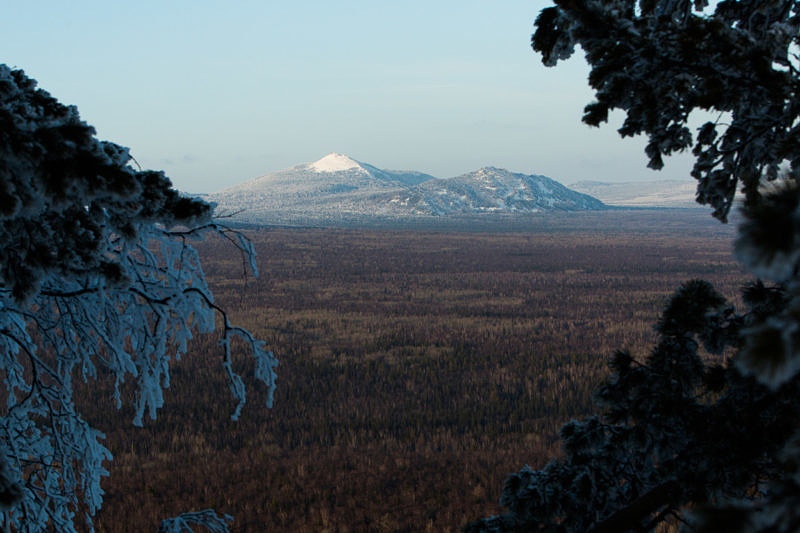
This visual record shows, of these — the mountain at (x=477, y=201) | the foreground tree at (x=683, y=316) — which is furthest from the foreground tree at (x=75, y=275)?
the mountain at (x=477, y=201)

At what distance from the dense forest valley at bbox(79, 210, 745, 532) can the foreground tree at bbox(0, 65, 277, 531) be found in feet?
1.56

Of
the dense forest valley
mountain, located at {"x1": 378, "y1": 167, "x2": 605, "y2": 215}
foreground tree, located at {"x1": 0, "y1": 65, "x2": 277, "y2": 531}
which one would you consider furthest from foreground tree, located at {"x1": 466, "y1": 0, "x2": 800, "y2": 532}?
mountain, located at {"x1": 378, "y1": 167, "x2": 605, "y2": 215}

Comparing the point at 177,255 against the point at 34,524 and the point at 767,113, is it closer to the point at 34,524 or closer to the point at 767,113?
the point at 34,524

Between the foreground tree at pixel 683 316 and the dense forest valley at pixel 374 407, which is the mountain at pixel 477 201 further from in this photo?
the foreground tree at pixel 683 316

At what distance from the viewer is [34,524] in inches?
117

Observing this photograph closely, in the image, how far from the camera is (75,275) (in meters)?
2.45

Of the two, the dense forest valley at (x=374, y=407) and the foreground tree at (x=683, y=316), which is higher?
the foreground tree at (x=683, y=316)

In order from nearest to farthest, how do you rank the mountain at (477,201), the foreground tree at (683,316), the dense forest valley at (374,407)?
the foreground tree at (683,316), the dense forest valley at (374,407), the mountain at (477,201)

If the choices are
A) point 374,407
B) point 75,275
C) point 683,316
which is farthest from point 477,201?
point 75,275

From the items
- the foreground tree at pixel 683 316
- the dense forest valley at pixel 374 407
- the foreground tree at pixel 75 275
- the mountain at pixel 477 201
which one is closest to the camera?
the foreground tree at pixel 75 275

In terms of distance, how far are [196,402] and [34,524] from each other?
14.5 m

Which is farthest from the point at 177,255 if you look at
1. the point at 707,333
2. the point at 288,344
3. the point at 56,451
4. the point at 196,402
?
the point at 288,344

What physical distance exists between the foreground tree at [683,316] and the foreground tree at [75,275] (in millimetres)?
1955

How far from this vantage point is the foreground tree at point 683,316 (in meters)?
2.65
